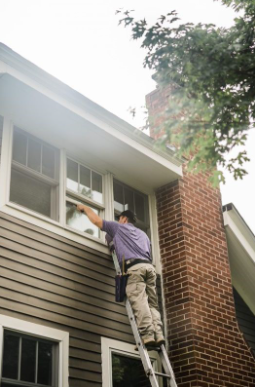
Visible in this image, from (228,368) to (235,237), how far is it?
2583 mm

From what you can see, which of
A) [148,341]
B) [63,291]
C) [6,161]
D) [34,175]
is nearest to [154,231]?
[34,175]

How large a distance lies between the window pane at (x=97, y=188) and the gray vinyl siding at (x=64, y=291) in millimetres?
1113

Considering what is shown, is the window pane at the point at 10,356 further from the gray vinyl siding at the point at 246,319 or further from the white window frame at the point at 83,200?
the gray vinyl siding at the point at 246,319

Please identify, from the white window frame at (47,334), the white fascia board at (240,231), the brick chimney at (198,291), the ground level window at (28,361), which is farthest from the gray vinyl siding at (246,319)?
the ground level window at (28,361)

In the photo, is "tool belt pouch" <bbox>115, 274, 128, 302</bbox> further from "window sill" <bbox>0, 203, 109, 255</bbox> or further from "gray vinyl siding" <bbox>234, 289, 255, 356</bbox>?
"gray vinyl siding" <bbox>234, 289, 255, 356</bbox>

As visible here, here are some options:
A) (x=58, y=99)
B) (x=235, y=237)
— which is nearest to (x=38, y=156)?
(x=58, y=99)

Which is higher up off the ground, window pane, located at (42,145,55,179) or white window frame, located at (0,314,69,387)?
window pane, located at (42,145,55,179)

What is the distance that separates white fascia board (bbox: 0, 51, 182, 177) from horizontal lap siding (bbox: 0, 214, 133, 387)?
1833 mm

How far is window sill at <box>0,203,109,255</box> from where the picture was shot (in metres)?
8.28

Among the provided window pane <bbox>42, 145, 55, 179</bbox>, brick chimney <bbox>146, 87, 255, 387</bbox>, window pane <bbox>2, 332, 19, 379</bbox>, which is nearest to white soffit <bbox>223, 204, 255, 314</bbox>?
brick chimney <bbox>146, 87, 255, 387</bbox>

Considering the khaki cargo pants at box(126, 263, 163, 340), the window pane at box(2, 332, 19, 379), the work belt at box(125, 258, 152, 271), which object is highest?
the work belt at box(125, 258, 152, 271)

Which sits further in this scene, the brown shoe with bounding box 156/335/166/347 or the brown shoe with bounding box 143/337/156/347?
the brown shoe with bounding box 156/335/166/347

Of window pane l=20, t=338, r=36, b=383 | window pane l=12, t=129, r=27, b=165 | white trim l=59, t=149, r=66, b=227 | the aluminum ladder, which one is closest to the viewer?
window pane l=20, t=338, r=36, b=383

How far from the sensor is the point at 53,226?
8758mm
